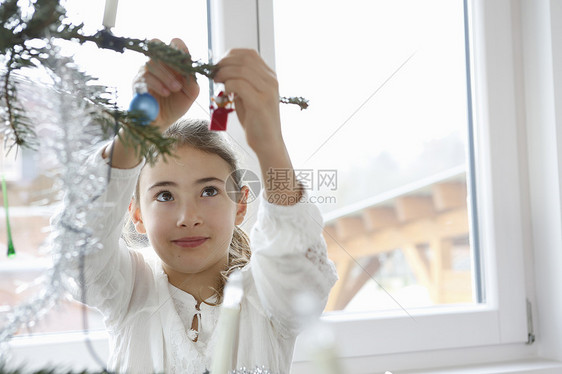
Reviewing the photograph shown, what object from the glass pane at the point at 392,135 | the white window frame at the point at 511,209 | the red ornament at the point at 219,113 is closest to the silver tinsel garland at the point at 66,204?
the red ornament at the point at 219,113

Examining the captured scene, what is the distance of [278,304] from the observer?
483 millimetres

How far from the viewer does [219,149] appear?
21.2 inches

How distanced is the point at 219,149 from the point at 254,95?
136mm

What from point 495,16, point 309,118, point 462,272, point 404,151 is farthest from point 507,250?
point 309,118

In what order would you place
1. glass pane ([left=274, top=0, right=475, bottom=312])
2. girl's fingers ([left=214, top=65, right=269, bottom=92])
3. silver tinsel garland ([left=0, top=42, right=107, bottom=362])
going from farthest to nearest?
glass pane ([left=274, top=0, right=475, bottom=312]), girl's fingers ([left=214, top=65, right=269, bottom=92]), silver tinsel garland ([left=0, top=42, right=107, bottom=362])

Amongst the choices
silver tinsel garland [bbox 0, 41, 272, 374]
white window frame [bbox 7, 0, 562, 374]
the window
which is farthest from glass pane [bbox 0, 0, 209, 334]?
white window frame [bbox 7, 0, 562, 374]

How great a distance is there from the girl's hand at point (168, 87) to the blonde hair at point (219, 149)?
5 centimetres

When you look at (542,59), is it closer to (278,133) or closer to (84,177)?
(278,133)

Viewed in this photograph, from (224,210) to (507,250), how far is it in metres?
0.74

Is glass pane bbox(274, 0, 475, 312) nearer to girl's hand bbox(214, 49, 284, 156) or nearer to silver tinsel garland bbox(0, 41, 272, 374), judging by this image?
girl's hand bbox(214, 49, 284, 156)

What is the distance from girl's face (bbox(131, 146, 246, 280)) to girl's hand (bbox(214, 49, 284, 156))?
2.4 inches

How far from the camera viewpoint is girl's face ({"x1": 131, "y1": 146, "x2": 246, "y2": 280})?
497mm

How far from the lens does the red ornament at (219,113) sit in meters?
0.39

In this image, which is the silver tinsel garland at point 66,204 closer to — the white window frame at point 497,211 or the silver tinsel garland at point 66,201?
the silver tinsel garland at point 66,201
